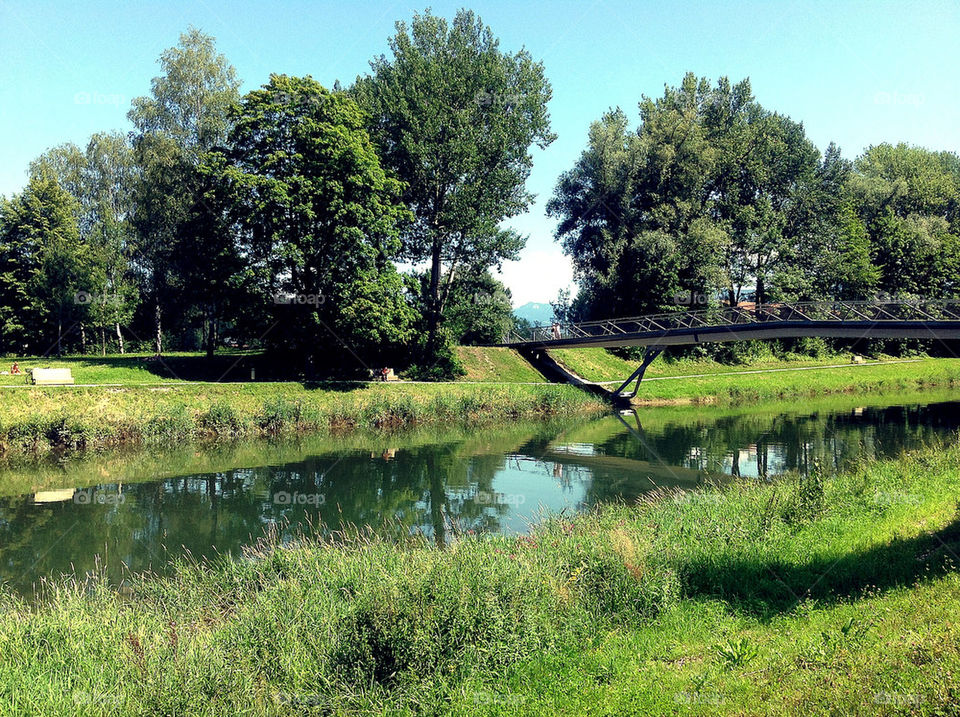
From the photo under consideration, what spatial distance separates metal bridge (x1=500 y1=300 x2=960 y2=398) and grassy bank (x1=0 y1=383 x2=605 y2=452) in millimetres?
6451

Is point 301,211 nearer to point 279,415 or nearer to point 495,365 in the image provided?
point 279,415

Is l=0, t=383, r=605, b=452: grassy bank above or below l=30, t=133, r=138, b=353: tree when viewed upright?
below

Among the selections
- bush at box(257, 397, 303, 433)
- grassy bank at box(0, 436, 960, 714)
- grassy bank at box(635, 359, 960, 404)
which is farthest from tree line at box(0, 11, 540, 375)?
grassy bank at box(0, 436, 960, 714)

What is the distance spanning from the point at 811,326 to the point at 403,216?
81.0ft

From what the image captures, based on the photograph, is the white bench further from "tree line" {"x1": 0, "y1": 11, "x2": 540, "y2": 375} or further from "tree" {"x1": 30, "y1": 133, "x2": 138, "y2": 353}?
"tree" {"x1": 30, "y1": 133, "x2": 138, "y2": 353}

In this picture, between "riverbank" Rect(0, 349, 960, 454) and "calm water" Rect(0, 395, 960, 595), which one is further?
"riverbank" Rect(0, 349, 960, 454)

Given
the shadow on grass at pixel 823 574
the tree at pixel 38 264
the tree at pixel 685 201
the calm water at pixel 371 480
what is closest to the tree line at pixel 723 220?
the tree at pixel 685 201

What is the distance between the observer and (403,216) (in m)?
42.2

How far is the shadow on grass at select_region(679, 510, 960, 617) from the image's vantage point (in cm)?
977

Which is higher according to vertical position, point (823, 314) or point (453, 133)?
point (453, 133)

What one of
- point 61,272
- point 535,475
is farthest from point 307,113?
point 535,475

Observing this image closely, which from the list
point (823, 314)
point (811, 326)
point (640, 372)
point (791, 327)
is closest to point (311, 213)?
point (640, 372)

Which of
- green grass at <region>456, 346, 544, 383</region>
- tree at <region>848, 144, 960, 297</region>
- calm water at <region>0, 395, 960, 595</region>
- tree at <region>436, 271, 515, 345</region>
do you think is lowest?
calm water at <region>0, 395, 960, 595</region>

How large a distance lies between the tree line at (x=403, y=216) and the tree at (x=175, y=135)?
5.6 inches
